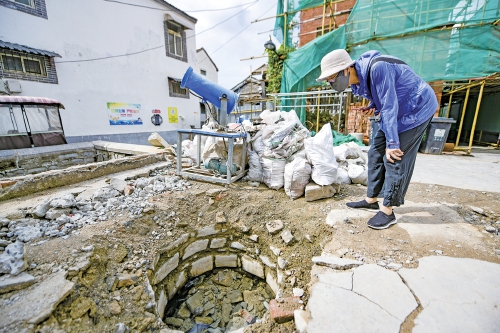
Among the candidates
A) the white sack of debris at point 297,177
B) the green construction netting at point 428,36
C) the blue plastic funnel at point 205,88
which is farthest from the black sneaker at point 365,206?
the green construction netting at point 428,36

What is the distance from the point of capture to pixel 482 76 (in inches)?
181

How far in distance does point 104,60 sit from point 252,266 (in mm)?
9210

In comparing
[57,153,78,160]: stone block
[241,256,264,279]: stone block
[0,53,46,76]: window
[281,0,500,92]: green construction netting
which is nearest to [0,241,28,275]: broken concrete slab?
[241,256,264,279]: stone block

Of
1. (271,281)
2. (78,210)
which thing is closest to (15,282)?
(78,210)

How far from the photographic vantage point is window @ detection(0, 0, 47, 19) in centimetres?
554

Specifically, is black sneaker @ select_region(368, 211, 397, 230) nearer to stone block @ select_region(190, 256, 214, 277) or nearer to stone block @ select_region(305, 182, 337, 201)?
stone block @ select_region(305, 182, 337, 201)

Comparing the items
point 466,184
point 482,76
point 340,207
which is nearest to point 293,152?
point 340,207

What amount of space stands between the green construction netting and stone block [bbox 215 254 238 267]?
573 centimetres

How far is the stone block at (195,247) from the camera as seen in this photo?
232 centimetres

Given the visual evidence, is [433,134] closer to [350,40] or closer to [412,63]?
[412,63]

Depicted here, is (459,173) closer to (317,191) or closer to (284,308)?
(317,191)

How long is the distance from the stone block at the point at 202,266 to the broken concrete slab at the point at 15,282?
1.40m

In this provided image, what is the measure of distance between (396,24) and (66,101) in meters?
10.00

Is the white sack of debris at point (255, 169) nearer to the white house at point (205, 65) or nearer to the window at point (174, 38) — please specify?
the window at point (174, 38)
